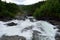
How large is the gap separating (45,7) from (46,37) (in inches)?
886

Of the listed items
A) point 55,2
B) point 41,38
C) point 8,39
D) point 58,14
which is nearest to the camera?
point 8,39

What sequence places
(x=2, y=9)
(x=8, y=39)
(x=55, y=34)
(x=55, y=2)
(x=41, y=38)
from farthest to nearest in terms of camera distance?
(x=2, y=9) → (x=55, y=2) → (x=55, y=34) → (x=41, y=38) → (x=8, y=39)

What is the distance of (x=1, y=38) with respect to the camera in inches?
786

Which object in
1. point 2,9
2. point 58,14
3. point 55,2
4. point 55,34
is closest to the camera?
point 55,34

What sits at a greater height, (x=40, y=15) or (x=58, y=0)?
(x=58, y=0)

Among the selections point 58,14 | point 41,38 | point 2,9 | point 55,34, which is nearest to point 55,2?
point 58,14

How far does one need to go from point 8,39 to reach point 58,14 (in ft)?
69.3

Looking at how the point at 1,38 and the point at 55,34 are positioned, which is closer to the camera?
the point at 1,38

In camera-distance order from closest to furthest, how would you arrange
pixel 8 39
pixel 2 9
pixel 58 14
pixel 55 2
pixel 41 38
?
pixel 8 39, pixel 41 38, pixel 58 14, pixel 55 2, pixel 2 9

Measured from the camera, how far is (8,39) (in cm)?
1925

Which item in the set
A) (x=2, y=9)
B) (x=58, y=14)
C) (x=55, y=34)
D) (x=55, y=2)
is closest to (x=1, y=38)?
(x=55, y=34)

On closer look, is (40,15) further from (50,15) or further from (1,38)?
(1,38)

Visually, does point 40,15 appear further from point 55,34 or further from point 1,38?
point 1,38

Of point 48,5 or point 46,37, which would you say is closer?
point 46,37
